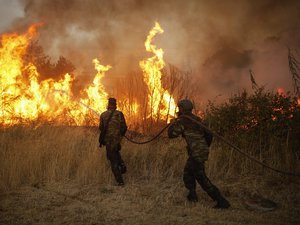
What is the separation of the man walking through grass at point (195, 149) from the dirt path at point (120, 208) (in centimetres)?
27

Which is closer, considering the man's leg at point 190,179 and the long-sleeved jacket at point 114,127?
the man's leg at point 190,179

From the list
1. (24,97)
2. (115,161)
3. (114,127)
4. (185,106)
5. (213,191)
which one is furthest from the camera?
(24,97)

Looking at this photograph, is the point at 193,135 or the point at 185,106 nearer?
the point at 193,135

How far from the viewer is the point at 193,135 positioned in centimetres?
530

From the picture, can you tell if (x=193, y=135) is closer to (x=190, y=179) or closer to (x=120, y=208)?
(x=190, y=179)

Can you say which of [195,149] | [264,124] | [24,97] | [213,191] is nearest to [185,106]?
[195,149]

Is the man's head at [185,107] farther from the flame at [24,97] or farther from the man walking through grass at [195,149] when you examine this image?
the flame at [24,97]

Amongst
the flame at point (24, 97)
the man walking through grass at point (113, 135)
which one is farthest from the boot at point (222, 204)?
the flame at point (24, 97)

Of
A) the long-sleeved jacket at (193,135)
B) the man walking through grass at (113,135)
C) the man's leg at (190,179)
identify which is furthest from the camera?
the man walking through grass at (113,135)

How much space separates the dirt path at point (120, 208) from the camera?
4.70 m

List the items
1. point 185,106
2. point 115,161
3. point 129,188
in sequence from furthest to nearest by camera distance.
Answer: point 115,161 < point 129,188 < point 185,106

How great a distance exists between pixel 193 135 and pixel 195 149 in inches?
9.7

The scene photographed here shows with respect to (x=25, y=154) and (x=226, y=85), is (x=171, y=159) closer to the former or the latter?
(x=25, y=154)

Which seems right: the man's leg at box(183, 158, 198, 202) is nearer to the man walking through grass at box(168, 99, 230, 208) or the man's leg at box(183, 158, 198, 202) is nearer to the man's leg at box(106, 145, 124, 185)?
the man walking through grass at box(168, 99, 230, 208)
